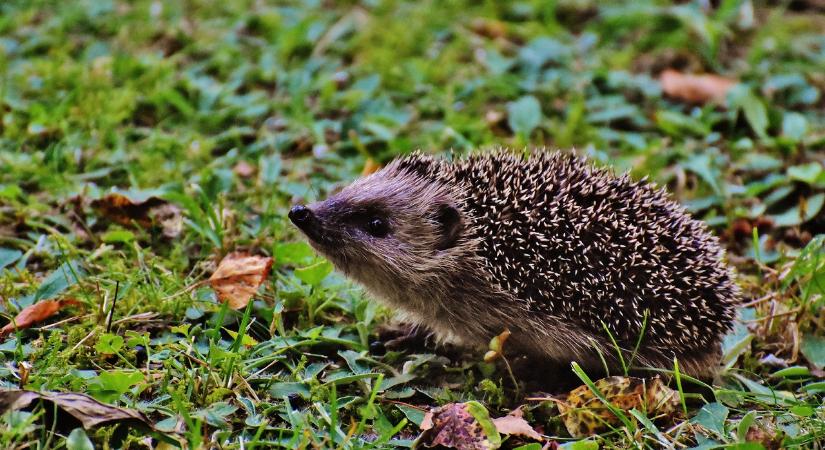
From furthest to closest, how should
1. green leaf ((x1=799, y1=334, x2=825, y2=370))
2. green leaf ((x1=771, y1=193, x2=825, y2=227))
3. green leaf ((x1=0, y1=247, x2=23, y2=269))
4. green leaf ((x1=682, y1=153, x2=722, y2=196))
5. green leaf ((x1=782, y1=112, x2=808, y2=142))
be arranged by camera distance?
green leaf ((x1=782, y1=112, x2=808, y2=142)) < green leaf ((x1=682, y1=153, x2=722, y2=196)) < green leaf ((x1=771, y1=193, x2=825, y2=227)) < green leaf ((x1=0, y1=247, x2=23, y2=269)) < green leaf ((x1=799, y1=334, x2=825, y2=370))

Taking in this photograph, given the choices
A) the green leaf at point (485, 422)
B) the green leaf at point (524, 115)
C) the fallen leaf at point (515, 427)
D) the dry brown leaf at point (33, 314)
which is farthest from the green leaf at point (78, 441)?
the green leaf at point (524, 115)

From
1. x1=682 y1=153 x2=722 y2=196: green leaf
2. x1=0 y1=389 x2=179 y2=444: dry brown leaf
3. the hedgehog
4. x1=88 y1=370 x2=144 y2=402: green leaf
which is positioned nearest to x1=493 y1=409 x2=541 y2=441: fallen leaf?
the hedgehog

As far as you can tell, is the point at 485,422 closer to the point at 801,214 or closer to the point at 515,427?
the point at 515,427

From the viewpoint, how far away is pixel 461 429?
159 inches

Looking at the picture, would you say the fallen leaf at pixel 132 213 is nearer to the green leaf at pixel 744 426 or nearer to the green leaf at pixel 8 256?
the green leaf at pixel 8 256

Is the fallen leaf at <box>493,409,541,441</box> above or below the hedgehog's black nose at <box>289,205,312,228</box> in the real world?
below

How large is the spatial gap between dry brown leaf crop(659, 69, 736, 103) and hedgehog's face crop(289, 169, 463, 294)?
385cm

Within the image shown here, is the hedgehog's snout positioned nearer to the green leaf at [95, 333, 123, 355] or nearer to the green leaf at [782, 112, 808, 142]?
the green leaf at [95, 333, 123, 355]

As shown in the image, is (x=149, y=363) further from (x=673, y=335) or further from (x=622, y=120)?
(x=622, y=120)

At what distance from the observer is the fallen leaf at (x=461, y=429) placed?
3.98 m

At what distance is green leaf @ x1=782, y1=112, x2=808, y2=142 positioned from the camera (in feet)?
23.5

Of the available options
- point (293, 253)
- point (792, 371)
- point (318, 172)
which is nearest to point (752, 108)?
point (792, 371)

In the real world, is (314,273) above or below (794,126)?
below

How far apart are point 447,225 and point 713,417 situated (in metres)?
1.75
